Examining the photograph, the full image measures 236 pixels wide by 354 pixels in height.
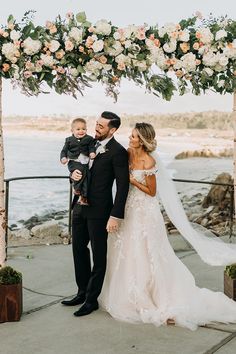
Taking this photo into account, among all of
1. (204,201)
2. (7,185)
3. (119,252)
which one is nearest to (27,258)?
(7,185)

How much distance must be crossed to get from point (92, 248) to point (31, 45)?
1865 millimetres

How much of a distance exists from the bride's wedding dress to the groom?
15 centimetres

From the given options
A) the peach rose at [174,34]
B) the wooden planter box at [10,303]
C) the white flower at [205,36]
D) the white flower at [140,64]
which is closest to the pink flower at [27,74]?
the white flower at [140,64]

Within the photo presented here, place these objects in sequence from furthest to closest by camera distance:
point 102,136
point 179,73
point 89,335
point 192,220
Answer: point 192,220 → point 179,73 → point 102,136 → point 89,335

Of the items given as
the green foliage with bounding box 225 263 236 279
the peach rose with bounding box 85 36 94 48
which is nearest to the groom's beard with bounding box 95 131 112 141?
the peach rose with bounding box 85 36 94 48

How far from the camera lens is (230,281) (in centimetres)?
605

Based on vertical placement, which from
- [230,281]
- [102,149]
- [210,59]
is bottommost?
[230,281]

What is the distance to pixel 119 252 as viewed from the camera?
5.73 metres

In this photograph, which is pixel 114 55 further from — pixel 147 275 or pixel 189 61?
pixel 147 275

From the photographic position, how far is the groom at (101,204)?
18.0 ft

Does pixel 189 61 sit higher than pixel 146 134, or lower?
higher

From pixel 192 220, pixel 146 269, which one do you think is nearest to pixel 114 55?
pixel 146 269

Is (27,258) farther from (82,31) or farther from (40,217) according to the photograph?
(40,217)

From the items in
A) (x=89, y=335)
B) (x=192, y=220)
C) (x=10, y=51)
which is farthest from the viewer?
(x=192, y=220)
